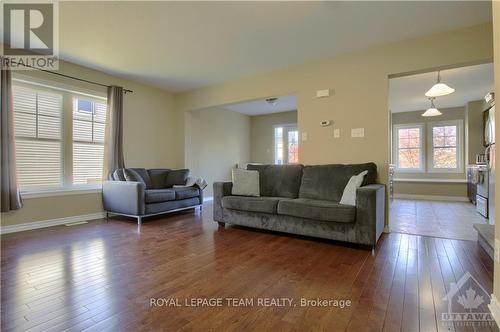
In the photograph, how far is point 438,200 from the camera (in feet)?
21.3

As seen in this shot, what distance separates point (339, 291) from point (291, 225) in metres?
1.30

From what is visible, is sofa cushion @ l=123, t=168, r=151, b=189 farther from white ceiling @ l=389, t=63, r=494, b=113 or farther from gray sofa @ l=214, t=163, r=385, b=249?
white ceiling @ l=389, t=63, r=494, b=113

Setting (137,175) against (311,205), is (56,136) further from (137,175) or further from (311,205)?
(311,205)

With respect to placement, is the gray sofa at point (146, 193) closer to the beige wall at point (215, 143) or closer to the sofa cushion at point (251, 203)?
the beige wall at point (215, 143)

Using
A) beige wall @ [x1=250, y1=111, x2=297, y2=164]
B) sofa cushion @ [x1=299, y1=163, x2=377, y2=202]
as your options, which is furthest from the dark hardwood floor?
beige wall @ [x1=250, y1=111, x2=297, y2=164]

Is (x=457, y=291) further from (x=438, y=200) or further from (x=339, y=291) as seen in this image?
(x=438, y=200)

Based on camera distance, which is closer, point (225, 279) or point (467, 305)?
point (467, 305)

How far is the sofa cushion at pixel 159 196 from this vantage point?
4.01 metres

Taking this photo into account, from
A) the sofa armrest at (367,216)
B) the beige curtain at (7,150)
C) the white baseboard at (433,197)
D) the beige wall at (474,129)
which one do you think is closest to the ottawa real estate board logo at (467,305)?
the sofa armrest at (367,216)

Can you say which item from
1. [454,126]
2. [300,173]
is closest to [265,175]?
[300,173]

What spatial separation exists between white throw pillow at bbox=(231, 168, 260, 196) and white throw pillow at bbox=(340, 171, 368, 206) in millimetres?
1309

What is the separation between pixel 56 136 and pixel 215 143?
350 centimetres

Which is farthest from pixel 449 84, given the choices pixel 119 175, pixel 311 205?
pixel 119 175

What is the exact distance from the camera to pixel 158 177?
4973 millimetres
